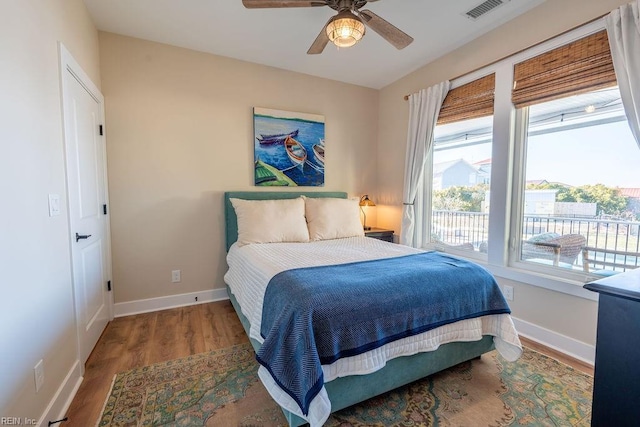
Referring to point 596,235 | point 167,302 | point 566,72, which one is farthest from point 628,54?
point 167,302

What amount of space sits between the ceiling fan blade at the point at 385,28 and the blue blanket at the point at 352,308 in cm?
158

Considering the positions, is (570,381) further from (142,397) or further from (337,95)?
(337,95)

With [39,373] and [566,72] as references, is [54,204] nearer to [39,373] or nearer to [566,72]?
[39,373]

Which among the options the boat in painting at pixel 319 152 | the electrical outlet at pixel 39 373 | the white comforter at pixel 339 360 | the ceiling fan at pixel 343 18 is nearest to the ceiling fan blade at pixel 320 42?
the ceiling fan at pixel 343 18

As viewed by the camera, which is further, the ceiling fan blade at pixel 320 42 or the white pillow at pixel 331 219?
the white pillow at pixel 331 219

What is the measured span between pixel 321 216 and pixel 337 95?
1743 mm

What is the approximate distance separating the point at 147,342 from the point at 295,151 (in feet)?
7.84

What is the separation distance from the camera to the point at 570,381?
1.76 metres

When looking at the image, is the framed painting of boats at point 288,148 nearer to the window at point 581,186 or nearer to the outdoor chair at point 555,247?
the window at point 581,186

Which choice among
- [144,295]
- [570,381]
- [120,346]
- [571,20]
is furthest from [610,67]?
[144,295]

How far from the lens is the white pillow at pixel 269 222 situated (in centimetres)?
269

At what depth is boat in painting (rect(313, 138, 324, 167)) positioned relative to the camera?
11.6 feet

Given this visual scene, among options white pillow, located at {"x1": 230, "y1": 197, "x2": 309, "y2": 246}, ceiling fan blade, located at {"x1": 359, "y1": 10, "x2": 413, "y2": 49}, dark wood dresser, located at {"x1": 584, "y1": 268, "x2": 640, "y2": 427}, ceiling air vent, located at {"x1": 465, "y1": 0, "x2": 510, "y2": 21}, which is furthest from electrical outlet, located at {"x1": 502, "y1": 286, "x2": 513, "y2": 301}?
ceiling air vent, located at {"x1": 465, "y1": 0, "x2": 510, "y2": 21}

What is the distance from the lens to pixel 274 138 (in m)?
3.27
